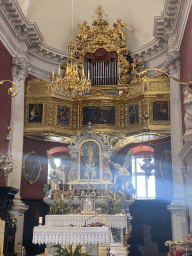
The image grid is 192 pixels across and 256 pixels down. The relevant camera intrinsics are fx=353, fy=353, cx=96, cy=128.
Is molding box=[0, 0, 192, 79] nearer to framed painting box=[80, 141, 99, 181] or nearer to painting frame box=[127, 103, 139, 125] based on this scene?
painting frame box=[127, 103, 139, 125]

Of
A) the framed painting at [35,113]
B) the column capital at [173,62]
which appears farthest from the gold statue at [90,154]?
the column capital at [173,62]

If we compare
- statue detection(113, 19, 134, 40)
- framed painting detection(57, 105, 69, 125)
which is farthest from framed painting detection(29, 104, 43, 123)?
statue detection(113, 19, 134, 40)

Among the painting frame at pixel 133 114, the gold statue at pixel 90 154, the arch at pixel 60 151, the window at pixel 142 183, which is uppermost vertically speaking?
the painting frame at pixel 133 114

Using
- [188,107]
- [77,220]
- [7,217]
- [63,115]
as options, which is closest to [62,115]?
[63,115]

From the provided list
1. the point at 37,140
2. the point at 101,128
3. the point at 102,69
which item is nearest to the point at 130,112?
the point at 101,128

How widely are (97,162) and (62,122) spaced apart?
8.31ft

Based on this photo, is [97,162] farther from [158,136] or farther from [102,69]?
[102,69]

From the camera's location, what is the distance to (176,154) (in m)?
13.0

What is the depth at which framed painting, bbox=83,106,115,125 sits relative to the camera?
15.3 meters

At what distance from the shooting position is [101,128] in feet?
49.7

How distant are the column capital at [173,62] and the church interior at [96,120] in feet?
0.14

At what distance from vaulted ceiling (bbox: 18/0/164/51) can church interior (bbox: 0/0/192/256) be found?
5 centimetres

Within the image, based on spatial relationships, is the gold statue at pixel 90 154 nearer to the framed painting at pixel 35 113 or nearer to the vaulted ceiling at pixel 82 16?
the framed painting at pixel 35 113

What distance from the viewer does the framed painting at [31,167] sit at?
1496 cm
